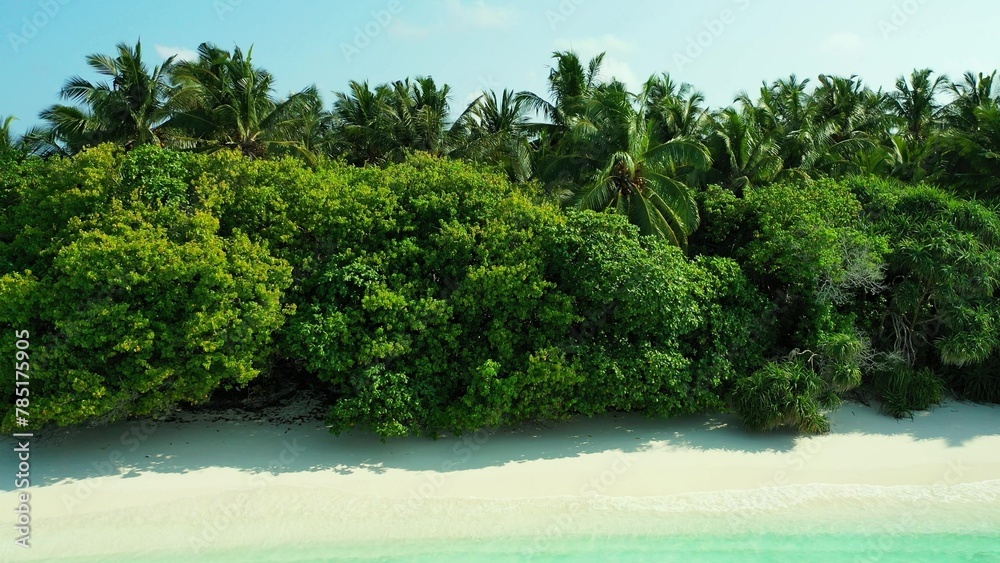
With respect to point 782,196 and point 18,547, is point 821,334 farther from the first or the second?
point 18,547

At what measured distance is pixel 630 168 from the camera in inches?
Result: 734

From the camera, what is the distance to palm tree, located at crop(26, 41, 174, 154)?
23.3 metres

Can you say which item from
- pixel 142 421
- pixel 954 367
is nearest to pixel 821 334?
pixel 954 367

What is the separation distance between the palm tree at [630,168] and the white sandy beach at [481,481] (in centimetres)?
547

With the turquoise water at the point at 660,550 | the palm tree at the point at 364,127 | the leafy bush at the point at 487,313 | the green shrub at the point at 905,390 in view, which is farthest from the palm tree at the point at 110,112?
the green shrub at the point at 905,390

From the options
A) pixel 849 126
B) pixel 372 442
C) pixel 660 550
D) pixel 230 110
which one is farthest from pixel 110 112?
pixel 849 126

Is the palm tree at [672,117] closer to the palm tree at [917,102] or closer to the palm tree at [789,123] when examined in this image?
the palm tree at [789,123]

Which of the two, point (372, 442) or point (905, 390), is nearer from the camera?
point (372, 442)

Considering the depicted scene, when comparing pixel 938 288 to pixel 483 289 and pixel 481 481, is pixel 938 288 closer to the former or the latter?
pixel 483 289

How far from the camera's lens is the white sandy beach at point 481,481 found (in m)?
11.3

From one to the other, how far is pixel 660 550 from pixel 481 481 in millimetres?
3501

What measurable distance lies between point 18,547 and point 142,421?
439cm

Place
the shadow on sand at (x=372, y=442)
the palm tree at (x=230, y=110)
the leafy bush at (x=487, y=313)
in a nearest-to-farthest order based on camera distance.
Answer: the shadow on sand at (x=372, y=442) → the leafy bush at (x=487, y=313) → the palm tree at (x=230, y=110)

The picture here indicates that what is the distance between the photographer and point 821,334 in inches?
604
